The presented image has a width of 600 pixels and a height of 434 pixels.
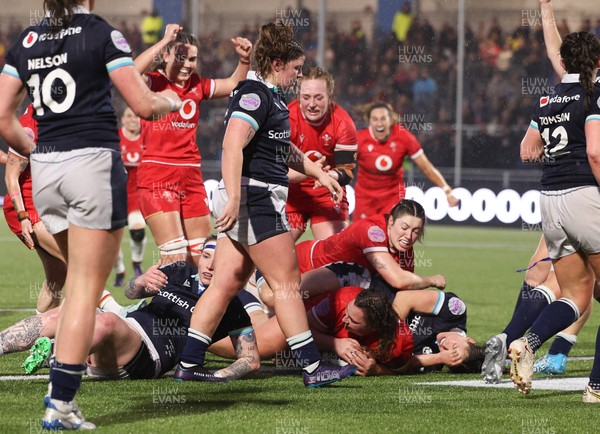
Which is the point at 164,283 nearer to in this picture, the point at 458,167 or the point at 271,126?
the point at 271,126

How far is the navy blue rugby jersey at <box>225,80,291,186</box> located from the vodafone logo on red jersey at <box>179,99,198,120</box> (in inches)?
109

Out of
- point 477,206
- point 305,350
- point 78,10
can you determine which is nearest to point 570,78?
point 305,350

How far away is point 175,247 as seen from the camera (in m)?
8.98

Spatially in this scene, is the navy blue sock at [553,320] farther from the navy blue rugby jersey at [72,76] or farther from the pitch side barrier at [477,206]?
the pitch side barrier at [477,206]

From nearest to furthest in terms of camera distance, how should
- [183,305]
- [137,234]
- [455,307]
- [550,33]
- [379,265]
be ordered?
[183,305], [455,307], [379,265], [550,33], [137,234]

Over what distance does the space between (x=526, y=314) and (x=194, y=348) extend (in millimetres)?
2205

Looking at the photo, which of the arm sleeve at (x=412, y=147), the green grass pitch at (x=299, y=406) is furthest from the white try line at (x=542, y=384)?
the arm sleeve at (x=412, y=147)

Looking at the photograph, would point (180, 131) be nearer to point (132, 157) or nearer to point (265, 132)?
point (265, 132)

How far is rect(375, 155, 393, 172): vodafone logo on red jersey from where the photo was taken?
12914mm

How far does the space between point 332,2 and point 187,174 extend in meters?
18.1

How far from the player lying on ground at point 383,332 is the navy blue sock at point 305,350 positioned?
46 centimetres

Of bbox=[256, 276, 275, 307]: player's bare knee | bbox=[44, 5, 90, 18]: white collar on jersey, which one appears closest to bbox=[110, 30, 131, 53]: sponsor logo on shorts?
bbox=[44, 5, 90, 18]: white collar on jersey

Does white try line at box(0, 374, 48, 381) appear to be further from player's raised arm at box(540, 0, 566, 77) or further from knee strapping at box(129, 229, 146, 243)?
knee strapping at box(129, 229, 146, 243)

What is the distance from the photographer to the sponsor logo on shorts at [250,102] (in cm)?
615
